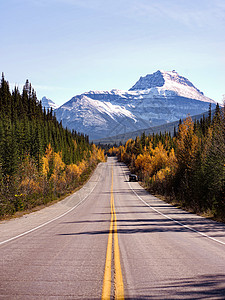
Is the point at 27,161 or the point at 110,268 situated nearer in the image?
the point at 110,268

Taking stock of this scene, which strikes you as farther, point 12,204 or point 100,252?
point 12,204

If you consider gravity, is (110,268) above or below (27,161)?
below

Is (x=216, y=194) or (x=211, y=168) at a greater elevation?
(x=211, y=168)

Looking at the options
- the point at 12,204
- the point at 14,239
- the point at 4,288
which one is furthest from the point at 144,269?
the point at 12,204

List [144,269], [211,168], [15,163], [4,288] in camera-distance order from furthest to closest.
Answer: [15,163]
[211,168]
[144,269]
[4,288]

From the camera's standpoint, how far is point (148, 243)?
954 centimetres

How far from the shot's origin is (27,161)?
51.6 m

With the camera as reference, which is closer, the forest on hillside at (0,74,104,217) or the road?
the road

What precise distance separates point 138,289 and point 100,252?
10.9 ft

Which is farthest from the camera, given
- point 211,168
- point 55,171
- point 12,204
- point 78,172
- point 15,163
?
point 78,172

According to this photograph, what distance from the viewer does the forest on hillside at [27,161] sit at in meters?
24.4

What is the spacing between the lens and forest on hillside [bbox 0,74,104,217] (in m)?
24.4

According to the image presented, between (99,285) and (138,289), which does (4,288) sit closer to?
(99,285)

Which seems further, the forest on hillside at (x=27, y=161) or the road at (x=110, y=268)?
the forest on hillside at (x=27, y=161)
